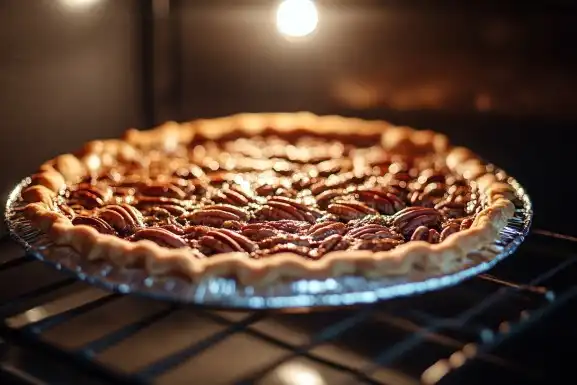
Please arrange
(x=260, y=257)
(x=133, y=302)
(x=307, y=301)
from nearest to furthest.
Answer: (x=307, y=301), (x=260, y=257), (x=133, y=302)

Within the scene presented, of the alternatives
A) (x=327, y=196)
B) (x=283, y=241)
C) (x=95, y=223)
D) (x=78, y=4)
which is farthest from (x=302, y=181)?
(x=78, y=4)

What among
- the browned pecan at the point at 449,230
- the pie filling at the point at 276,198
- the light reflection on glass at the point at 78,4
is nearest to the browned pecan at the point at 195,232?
the pie filling at the point at 276,198

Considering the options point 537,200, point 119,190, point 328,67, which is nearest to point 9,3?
point 119,190

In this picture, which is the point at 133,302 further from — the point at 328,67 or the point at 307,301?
the point at 328,67

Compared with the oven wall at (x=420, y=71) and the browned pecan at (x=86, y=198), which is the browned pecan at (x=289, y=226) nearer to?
the browned pecan at (x=86, y=198)

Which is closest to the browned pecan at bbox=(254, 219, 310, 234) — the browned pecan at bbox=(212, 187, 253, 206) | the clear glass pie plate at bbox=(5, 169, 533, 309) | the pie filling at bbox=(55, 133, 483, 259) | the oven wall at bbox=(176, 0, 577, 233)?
the pie filling at bbox=(55, 133, 483, 259)

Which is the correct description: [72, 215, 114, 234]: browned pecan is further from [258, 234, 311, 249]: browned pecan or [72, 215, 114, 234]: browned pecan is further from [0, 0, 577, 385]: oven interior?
[258, 234, 311, 249]: browned pecan
